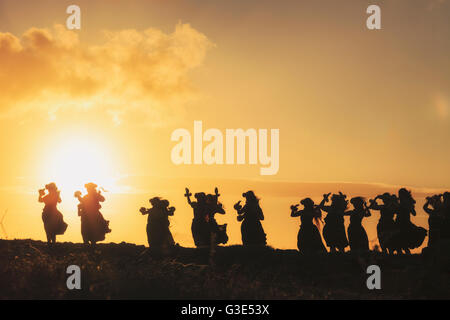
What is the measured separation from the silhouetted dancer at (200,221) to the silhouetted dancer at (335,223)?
4.01 m

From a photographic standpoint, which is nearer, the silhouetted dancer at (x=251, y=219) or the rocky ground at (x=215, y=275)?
the rocky ground at (x=215, y=275)

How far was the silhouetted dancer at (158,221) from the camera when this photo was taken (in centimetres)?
2041

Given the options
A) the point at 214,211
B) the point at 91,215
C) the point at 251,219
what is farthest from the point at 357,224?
the point at 91,215

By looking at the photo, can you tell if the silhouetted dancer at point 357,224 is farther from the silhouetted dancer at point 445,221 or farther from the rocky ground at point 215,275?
the rocky ground at point 215,275

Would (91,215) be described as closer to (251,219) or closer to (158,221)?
(158,221)

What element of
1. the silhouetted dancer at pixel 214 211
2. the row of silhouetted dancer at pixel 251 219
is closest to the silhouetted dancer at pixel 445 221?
the row of silhouetted dancer at pixel 251 219

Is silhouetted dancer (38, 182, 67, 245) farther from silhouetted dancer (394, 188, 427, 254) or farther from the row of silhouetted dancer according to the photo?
silhouetted dancer (394, 188, 427, 254)

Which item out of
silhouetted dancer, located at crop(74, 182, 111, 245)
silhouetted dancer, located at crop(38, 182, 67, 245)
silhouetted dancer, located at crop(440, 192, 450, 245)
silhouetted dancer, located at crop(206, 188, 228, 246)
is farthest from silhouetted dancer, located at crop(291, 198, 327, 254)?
silhouetted dancer, located at crop(38, 182, 67, 245)

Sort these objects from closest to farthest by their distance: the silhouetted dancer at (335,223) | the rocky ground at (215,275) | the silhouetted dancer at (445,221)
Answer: the rocky ground at (215,275) → the silhouetted dancer at (445,221) → the silhouetted dancer at (335,223)

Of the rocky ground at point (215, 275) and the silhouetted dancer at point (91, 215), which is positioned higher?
the silhouetted dancer at point (91, 215)

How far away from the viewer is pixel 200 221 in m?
20.6

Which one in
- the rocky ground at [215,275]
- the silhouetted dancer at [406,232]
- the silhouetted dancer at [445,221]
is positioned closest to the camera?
the rocky ground at [215,275]
